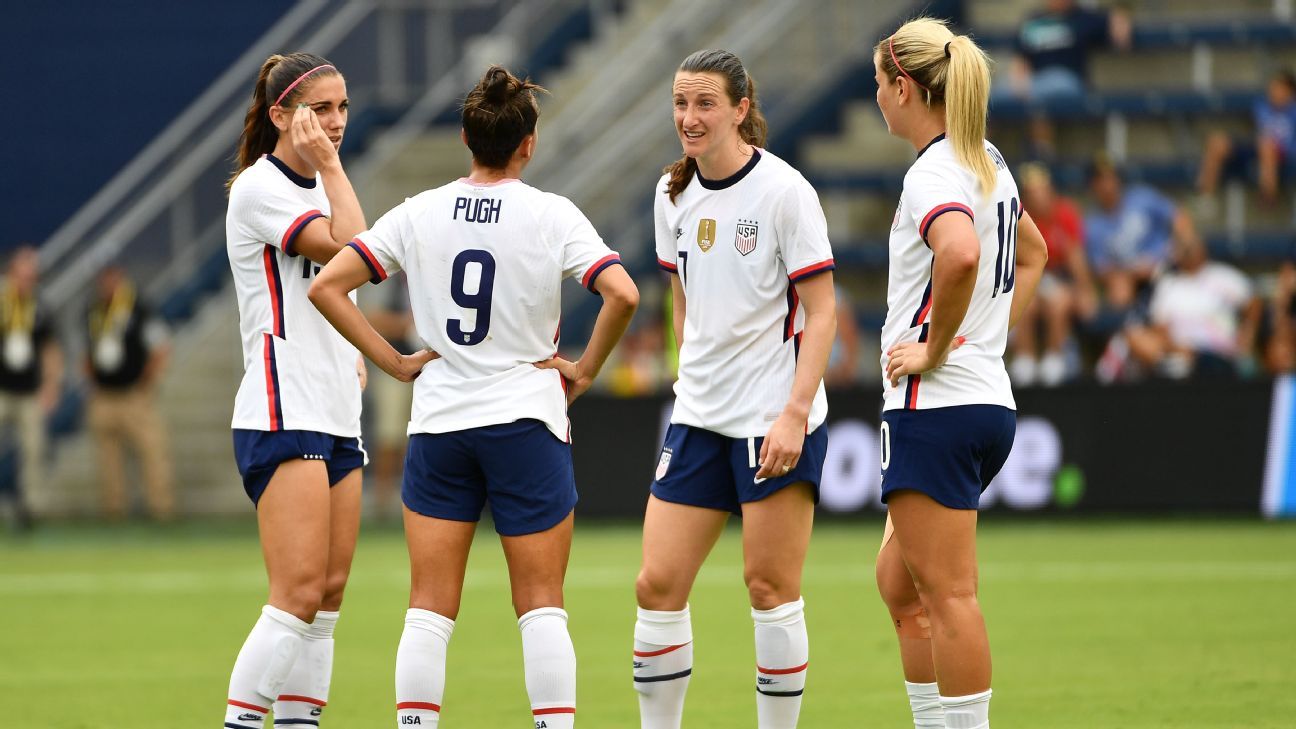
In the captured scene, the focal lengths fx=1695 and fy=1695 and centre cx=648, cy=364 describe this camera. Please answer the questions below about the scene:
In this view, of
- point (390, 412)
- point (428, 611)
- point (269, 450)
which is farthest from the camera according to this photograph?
point (390, 412)

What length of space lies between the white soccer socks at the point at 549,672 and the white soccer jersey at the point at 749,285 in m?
0.90

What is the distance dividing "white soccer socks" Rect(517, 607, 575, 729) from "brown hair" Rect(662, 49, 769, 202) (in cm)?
155

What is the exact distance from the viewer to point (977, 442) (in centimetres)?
521

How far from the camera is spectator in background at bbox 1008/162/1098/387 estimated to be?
1570 centimetres

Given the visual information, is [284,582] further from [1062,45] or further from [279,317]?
[1062,45]

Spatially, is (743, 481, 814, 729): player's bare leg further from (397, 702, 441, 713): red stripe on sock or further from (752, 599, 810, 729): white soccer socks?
(397, 702, 441, 713): red stripe on sock

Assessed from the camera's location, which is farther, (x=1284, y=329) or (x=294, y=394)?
(x=1284, y=329)

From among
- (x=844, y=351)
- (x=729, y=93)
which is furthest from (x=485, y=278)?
(x=844, y=351)

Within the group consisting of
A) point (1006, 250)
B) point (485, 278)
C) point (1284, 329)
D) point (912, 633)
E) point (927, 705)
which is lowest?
point (927, 705)

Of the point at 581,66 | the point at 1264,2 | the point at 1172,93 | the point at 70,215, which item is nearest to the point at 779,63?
the point at 581,66

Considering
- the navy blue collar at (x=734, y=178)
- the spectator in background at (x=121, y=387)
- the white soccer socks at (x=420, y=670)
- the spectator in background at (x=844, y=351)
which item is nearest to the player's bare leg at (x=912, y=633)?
the navy blue collar at (x=734, y=178)

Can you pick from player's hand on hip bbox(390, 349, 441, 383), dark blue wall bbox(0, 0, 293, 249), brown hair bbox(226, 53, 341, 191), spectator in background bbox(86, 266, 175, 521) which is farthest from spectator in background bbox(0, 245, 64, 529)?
player's hand on hip bbox(390, 349, 441, 383)

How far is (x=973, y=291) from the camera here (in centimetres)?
518

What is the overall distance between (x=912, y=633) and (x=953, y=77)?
184 centimetres
